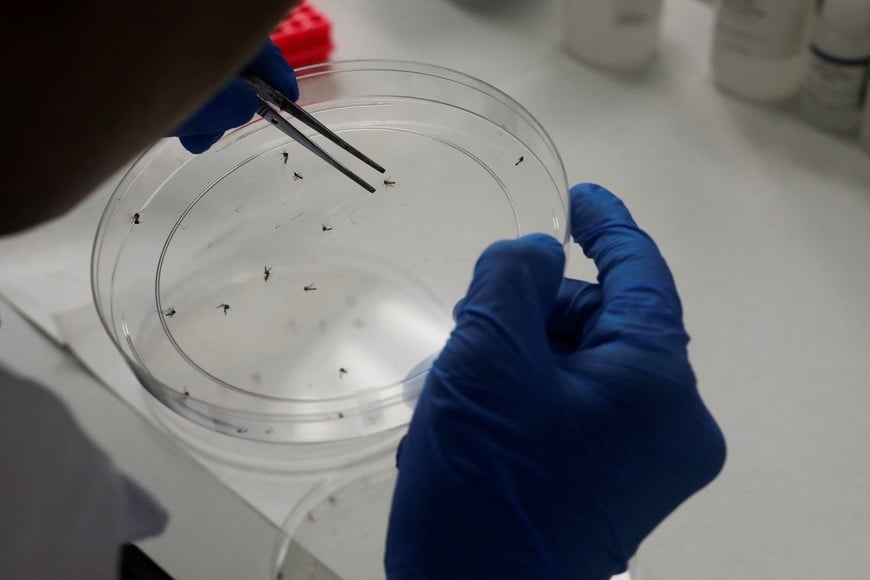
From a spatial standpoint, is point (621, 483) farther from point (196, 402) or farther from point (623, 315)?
point (196, 402)

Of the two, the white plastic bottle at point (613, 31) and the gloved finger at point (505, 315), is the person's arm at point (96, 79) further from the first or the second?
the white plastic bottle at point (613, 31)

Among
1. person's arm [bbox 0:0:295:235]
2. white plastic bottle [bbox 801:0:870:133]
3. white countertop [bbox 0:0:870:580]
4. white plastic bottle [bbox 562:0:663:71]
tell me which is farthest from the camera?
white plastic bottle [bbox 562:0:663:71]

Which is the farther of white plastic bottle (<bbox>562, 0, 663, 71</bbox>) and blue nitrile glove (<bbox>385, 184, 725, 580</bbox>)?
white plastic bottle (<bbox>562, 0, 663, 71</bbox>)

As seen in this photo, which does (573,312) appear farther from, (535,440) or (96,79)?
(96,79)

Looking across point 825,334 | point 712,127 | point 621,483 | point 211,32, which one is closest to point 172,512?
point 621,483

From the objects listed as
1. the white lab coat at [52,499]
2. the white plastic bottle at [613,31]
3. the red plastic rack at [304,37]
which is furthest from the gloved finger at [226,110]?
the white plastic bottle at [613,31]

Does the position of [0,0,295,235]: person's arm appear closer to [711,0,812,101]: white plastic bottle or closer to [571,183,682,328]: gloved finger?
[571,183,682,328]: gloved finger

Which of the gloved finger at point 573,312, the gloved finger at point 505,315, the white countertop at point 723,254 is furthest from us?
the white countertop at point 723,254

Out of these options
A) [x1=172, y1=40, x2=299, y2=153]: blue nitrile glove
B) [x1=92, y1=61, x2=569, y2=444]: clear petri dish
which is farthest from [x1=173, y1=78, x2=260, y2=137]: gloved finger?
[x1=92, y1=61, x2=569, y2=444]: clear petri dish
